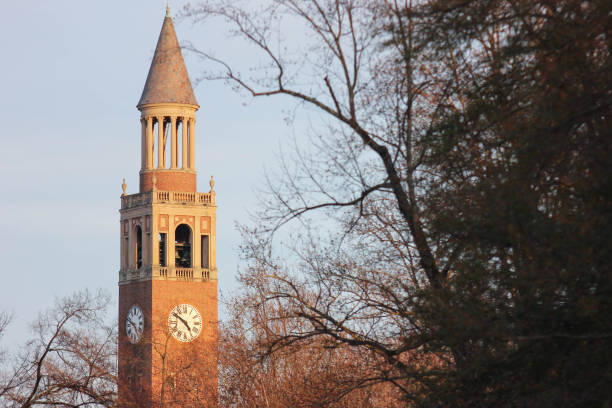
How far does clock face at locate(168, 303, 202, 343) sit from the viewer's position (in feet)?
214

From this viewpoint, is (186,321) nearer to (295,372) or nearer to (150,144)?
(150,144)

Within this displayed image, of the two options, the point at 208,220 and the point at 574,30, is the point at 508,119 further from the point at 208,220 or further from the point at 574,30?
the point at 208,220

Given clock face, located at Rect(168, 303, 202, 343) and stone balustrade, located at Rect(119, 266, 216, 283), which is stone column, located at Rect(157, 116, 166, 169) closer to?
stone balustrade, located at Rect(119, 266, 216, 283)

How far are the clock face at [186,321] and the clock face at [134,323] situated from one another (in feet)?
5.74

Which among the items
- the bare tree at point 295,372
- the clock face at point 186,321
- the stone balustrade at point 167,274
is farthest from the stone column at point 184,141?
the bare tree at point 295,372

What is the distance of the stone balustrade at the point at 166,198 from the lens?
65812mm

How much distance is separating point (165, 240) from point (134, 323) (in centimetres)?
453

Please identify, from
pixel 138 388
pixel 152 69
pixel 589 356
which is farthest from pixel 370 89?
pixel 152 69

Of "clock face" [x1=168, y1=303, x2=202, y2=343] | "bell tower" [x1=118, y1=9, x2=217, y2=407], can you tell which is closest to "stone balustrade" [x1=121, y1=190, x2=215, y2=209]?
"bell tower" [x1=118, y1=9, x2=217, y2=407]

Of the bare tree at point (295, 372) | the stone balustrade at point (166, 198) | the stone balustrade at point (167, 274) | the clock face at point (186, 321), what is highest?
the stone balustrade at point (166, 198)

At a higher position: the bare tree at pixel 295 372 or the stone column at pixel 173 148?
the stone column at pixel 173 148

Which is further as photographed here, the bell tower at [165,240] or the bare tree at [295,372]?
the bell tower at [165,240]

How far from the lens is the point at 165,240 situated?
6638cm

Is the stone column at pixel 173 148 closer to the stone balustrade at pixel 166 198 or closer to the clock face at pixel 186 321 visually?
the stone balustrade at pixel 166 198
